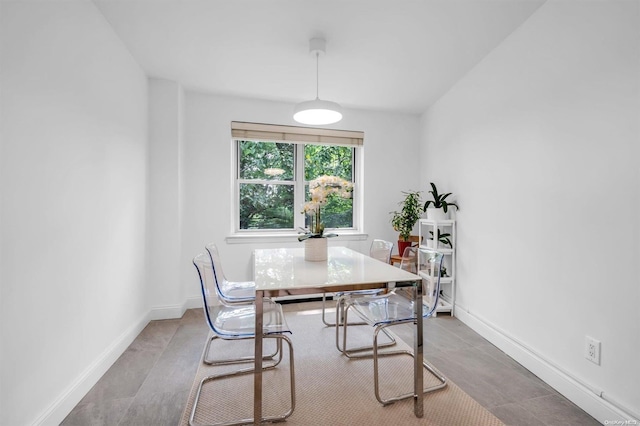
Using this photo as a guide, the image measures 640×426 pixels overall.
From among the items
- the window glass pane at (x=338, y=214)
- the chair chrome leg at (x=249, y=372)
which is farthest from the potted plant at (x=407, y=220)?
the chair chrome leg at (x=249, y=372)

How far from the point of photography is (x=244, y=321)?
1701mm

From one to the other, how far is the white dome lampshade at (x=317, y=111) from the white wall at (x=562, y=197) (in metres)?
1.38

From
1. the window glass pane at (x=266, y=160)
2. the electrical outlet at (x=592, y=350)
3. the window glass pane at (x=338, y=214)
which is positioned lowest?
the electrical outlet at (x=592, y=350)

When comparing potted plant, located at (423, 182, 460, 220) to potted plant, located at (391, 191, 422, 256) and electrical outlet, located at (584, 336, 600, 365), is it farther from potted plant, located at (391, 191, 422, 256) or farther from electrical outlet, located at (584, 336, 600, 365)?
electrical outlet, located at (584, 336, 600, 365)

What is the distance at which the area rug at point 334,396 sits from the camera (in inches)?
60.1

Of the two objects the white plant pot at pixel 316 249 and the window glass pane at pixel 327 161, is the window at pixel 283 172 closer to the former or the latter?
the window glass pane at pixel 327 161

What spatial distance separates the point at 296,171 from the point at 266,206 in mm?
589

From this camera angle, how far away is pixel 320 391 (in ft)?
5.77

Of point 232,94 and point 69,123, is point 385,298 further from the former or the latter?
point 232,94

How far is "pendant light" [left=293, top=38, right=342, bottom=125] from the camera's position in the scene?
2.04 m

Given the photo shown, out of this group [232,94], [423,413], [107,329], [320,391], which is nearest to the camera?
[423,413]

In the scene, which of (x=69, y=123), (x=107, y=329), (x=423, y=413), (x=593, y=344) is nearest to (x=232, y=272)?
(x=107, y=329)

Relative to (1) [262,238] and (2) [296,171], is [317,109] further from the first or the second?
(1) [262,238]

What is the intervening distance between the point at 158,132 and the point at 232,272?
1.67 meters
